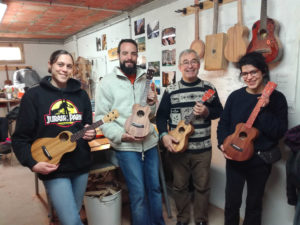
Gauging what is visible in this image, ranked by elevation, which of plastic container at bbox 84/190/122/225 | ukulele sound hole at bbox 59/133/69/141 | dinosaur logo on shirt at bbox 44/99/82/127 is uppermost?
dinosaur logo on shirt at bbox 44/99/82/127

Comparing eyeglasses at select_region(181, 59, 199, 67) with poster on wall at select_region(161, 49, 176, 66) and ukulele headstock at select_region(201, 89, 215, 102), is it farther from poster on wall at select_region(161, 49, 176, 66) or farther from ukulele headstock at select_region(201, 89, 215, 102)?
poster on wall at select_region(161, 49, 176, 66)

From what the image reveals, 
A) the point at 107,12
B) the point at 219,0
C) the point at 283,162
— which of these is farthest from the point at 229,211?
the point at 107,12

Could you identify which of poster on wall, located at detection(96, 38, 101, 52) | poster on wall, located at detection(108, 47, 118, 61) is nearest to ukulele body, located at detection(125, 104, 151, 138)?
poster on wall, located at detection(108, 47, 118, 61)

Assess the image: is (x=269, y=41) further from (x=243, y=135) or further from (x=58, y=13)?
(x=58, y=13)

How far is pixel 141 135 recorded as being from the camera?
189 cm

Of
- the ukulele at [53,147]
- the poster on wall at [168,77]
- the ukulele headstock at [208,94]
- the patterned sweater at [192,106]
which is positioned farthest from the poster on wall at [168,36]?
the ukulele at [53,147]

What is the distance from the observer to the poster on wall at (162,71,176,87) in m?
3.22

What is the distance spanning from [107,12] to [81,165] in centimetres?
321

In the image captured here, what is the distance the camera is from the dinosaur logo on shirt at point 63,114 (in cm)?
160

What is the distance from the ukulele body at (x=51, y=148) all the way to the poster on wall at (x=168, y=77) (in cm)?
191

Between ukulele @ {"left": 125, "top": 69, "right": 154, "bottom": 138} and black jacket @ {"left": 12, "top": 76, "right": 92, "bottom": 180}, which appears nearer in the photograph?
black jacket @ {"left": 12, "top": 76, "right": 92, "bottom": 180}

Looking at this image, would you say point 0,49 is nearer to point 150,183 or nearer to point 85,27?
point 85,27

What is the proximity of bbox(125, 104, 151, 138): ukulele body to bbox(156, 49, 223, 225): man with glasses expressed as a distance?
30cm

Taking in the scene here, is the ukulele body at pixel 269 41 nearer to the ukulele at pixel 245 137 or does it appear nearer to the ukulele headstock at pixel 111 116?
the ukulele at pixel 245 137
